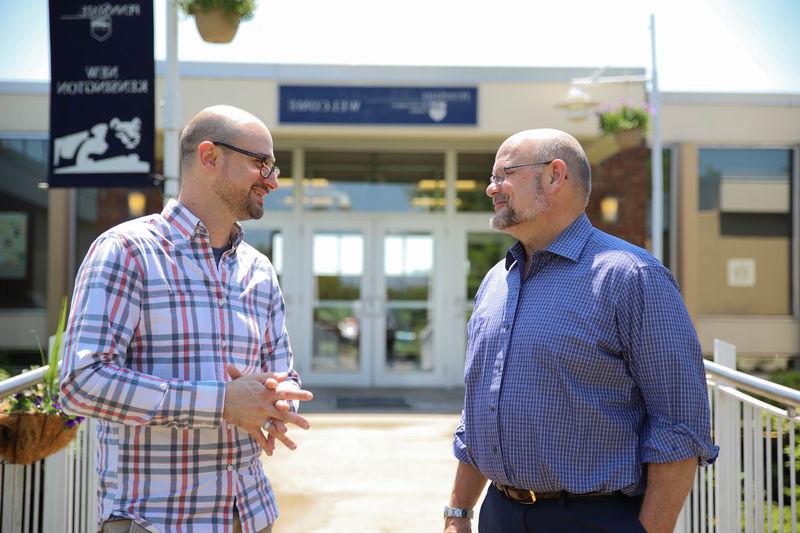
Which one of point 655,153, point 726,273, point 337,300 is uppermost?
point 655,153

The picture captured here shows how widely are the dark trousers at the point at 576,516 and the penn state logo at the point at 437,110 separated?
780cm

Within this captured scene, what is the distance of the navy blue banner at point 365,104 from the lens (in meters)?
9.55

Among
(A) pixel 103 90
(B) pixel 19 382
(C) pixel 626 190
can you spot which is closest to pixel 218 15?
(A) pixel 103 90

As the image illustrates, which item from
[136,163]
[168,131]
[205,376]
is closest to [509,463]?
[205,376]

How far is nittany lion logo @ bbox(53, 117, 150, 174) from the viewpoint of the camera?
5523 mm

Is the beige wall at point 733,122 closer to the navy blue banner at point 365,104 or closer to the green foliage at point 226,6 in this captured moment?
the navy blue banner at point 365,104

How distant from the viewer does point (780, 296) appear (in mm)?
11023

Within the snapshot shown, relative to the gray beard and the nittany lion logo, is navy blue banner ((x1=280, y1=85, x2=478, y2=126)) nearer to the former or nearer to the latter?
the nittany lion logo

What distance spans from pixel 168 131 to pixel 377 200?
Result: 4898 mm

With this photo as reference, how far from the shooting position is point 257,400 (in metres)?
1.90

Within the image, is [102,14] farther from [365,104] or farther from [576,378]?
[576,378]

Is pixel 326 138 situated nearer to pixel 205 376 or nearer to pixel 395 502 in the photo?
pixel 395 502

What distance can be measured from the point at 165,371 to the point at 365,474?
440 cm

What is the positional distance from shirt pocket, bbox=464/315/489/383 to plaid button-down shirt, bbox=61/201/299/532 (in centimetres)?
66
